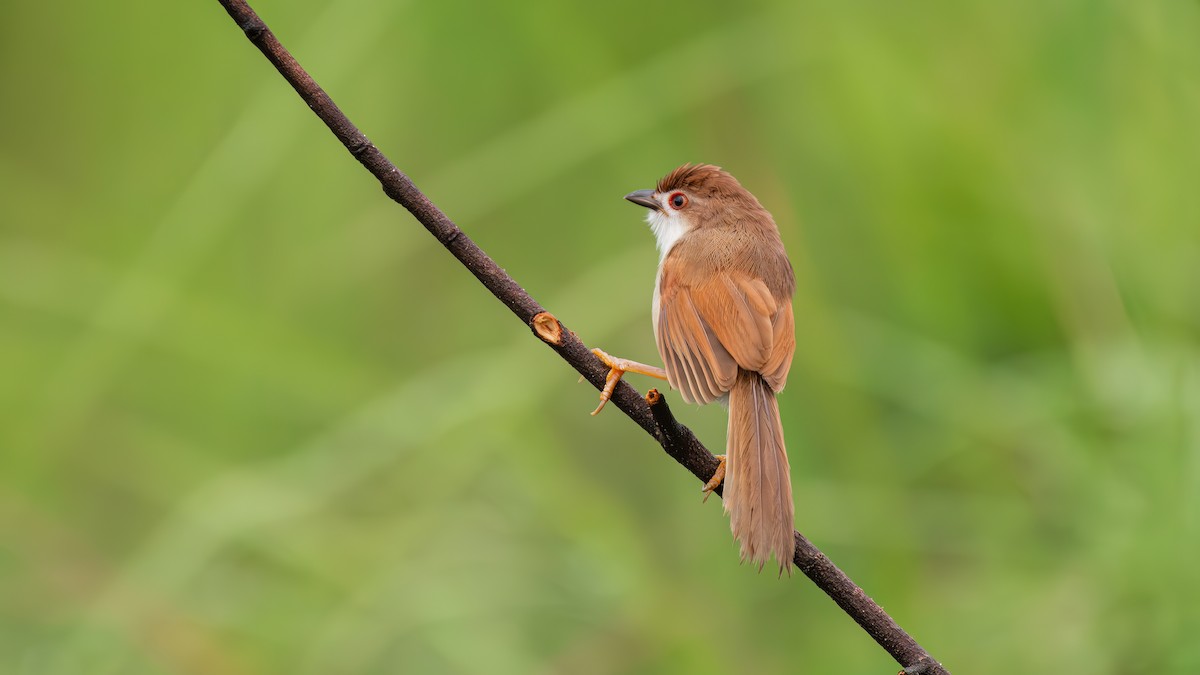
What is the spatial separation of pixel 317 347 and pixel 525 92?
1.35 meters

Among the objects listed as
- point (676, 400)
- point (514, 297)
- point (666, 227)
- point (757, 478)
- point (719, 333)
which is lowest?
point (514, 297)

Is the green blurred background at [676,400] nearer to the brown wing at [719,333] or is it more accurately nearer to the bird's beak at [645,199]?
the bird's beak at [645,199]

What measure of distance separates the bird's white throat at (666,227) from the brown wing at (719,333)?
400mm

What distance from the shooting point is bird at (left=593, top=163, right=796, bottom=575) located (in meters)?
1.84

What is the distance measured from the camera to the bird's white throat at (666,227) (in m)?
3.05

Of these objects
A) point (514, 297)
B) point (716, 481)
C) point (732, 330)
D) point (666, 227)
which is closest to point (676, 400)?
point (666, 227)

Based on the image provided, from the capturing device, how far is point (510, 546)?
3.88 meters

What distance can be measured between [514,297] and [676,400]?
2.41 m

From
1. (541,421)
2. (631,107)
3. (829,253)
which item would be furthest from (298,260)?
(829,253)

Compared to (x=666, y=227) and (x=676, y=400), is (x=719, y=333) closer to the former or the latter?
(x=666, y=227)

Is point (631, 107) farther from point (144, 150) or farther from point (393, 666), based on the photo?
point (144, 150)

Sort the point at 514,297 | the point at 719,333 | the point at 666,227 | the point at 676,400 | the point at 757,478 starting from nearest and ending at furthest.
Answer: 1. the point at 514,297
2. the point at 757,478
3. the point at 719,333
4. the point at 666,227
5. the point at 676,400

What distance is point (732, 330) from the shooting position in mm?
2428

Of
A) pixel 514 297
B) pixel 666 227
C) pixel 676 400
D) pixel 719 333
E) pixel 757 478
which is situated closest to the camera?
pixel 514 297
